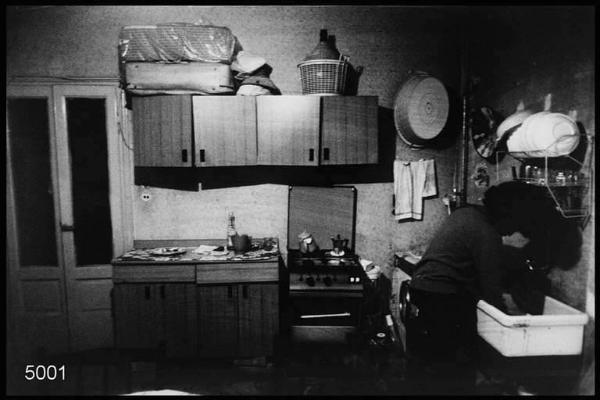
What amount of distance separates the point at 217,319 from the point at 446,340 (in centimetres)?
185

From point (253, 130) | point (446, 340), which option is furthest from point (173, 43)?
point (446, 340)

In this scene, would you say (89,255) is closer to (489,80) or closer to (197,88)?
(197,88)

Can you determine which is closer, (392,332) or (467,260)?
(467,260)

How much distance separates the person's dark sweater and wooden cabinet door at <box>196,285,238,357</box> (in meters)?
1.56

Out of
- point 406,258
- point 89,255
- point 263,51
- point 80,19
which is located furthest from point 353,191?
point 80,19

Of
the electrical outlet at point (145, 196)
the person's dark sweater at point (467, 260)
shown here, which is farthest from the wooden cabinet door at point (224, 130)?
the person's dark sweater at point (467, 260)

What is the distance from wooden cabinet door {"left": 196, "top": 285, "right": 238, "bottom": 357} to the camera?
329 cm

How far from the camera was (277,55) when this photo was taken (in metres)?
3.80

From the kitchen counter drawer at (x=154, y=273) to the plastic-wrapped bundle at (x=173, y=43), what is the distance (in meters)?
1.80

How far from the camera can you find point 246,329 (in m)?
3.30

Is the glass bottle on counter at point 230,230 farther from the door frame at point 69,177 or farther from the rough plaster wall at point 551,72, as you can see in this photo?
the rough plaster wall at point 551,72

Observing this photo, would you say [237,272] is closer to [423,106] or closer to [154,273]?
[154,273]

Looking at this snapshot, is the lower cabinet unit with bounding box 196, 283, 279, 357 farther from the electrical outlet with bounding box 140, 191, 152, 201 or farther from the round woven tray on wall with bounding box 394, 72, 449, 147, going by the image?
the round woven tray on wall with bounding box 394, 72, 449, 147

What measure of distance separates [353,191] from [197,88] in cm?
180
